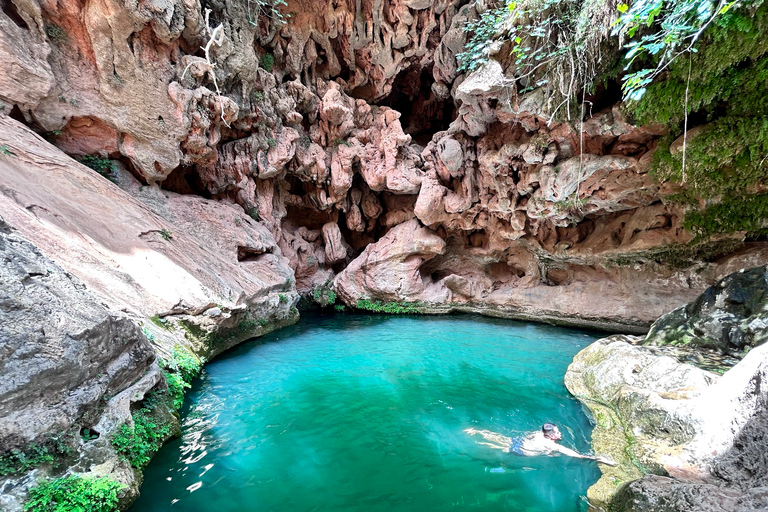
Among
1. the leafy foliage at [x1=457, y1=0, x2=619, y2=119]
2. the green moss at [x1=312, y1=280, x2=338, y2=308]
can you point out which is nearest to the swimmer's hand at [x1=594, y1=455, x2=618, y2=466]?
the leafy foliage at [x1=457, y1=0, x2=619, y2=119]

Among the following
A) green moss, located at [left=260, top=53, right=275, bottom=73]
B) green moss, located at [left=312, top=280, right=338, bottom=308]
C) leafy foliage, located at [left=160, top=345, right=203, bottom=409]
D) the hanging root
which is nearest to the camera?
leafy foliage, located at [left=160, top=345, right=203, bottom=409]

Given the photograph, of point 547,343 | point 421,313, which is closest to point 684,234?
point 547,343

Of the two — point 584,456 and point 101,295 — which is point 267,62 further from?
point 584,456

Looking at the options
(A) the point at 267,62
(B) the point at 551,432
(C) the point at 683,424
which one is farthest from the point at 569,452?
(A) the point at 267,62

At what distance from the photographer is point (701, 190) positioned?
253 inches

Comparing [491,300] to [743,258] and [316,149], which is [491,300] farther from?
[316,149]

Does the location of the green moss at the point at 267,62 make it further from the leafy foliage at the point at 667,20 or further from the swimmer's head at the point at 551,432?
the swimmer's head at the point at 551,432

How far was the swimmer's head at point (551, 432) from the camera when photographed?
400cm

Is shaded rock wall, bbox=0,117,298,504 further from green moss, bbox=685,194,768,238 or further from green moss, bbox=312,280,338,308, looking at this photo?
green moss, bbox=685,194,768,238

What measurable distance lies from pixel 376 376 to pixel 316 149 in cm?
916

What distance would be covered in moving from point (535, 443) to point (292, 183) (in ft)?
40.3

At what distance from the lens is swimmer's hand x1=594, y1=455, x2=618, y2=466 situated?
3486 mm

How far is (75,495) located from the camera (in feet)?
8.37

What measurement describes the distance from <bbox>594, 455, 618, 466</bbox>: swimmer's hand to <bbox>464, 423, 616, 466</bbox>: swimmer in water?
2cm
